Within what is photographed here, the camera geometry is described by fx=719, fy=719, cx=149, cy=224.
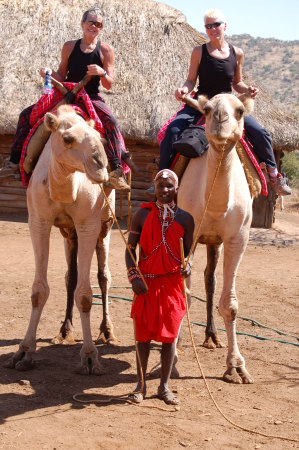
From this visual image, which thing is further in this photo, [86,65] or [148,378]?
[86,65]

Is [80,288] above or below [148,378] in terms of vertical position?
above

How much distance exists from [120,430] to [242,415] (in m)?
0.99

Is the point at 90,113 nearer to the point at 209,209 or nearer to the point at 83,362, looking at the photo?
the point at 209,209

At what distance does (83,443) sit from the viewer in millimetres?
4551

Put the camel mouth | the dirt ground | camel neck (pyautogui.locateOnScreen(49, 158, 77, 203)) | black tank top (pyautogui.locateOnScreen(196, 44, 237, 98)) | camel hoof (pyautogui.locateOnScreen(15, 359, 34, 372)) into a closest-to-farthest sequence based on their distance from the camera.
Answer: the dirt ground → the camel mouth → camel neck (pyautogui.locateOnScreen(49, 158, 77, 203)) → camel hoof (pyautogui.locateOnScreen(15, 359, 34, 372)) → black tank top (pyautogui.locateOnScreen(196, 44, 237, 98))

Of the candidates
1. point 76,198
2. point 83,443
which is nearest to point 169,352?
point 83,443

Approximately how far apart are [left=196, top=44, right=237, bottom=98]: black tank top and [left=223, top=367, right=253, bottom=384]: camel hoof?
8.40 ft

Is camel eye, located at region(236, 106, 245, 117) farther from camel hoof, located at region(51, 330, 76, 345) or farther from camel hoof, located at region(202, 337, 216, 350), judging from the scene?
camel hoof, located at region(51, 330, 76, 345)

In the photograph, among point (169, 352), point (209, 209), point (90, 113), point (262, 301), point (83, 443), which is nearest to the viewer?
point (83, 443)

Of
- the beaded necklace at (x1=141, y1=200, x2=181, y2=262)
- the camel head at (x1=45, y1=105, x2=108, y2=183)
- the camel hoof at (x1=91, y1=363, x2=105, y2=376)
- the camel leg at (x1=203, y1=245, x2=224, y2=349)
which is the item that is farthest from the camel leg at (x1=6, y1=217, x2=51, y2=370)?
the camel leg at (x1=203, y1=245, x2=224, y2=349)

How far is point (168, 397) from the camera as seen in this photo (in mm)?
5340

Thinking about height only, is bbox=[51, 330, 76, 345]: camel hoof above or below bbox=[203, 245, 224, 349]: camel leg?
below

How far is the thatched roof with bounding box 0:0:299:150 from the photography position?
51.5 feet

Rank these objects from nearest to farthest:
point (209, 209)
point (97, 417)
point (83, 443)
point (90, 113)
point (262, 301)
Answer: point (83, 443)
point (97, 417)
point (209, 209)
point (90, 113)
point (262, 301)
